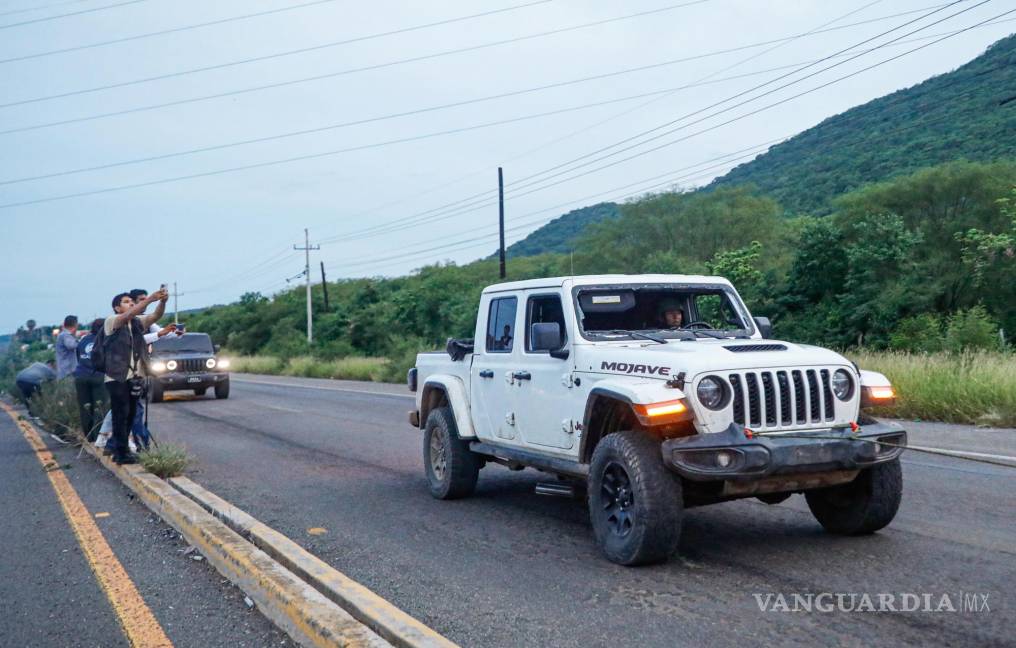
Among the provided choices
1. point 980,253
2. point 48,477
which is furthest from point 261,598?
point 980,253

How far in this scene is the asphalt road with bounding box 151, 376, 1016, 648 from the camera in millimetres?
4664

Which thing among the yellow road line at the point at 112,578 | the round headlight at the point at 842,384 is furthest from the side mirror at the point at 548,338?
the yellow road line at the point at 112,578

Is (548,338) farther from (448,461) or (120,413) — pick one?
(120,413)

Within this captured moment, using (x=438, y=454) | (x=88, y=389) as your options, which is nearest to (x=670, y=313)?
(x=438, y=454)

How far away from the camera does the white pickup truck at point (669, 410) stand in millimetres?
5613

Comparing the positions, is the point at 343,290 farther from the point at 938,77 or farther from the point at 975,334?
the point at 975,334

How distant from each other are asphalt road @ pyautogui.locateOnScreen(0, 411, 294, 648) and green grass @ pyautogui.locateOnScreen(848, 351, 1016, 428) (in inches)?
419

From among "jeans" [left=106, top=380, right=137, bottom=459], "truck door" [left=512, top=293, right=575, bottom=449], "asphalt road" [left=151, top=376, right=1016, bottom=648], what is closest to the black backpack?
"jeans" [left=106, top=380, right=137, bottom=459]

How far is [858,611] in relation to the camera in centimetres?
486

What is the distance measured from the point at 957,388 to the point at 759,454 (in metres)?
9.51

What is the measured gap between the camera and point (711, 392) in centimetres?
571

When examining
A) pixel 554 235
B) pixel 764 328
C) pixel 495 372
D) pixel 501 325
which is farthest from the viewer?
pixel 554 235

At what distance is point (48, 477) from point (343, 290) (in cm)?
8641

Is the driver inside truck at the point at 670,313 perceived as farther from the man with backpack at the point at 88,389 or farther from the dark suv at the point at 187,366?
the dark suv at the point at 187,366
